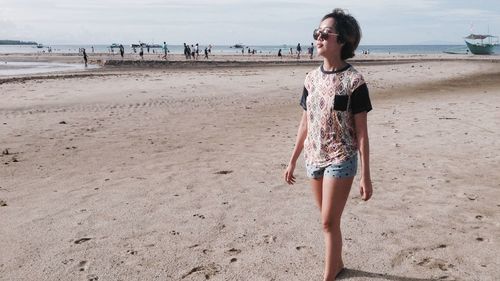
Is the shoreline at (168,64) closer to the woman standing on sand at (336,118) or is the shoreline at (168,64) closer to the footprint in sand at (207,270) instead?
the footprint in sand at (207,270)

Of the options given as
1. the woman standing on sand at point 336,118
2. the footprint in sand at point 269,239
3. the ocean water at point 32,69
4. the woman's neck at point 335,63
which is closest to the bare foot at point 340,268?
the woman standing on sand at point 336,118

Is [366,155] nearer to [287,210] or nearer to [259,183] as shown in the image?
[287,210]

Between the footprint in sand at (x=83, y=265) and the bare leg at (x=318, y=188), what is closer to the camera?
the bare leg at (x=318, y=188)

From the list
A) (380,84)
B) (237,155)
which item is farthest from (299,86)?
(237,155)

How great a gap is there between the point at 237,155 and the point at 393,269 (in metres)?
5.05

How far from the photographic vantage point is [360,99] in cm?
353

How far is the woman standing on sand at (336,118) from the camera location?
11.6 ft

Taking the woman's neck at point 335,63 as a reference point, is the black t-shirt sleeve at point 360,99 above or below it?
below

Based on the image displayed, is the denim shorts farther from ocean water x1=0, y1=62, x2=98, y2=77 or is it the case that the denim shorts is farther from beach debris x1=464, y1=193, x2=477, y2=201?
ocean water x1=0, y1=62, x2=98, y2=77

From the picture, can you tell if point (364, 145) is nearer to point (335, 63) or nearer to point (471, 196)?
point (335, 63)

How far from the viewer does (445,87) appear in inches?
Result: 835

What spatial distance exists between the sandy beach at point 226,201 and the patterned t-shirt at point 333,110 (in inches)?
53.6

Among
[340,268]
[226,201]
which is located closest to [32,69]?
[226,201]

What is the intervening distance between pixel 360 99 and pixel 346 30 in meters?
0.55
